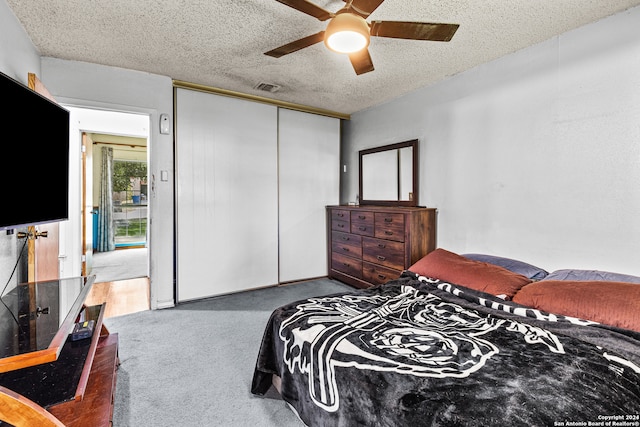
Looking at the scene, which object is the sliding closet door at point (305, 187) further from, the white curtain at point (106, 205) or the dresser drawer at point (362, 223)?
the white curtain at point (106, 205)

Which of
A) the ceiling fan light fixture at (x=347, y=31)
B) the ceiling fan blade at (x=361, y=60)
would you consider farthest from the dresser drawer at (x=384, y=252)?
the ceiling fan light fixture at (x=347, y=31)

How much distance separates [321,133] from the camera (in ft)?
15.0

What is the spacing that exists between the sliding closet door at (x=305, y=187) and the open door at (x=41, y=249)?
2.42m

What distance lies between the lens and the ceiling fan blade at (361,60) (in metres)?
2.17

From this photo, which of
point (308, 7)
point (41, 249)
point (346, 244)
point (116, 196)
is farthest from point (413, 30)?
point (116, 196)

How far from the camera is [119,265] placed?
547 centimetres

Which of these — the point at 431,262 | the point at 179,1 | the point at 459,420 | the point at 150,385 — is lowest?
the point at 150,385

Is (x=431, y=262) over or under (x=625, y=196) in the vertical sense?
under

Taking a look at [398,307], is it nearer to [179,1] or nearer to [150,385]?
[150,385]

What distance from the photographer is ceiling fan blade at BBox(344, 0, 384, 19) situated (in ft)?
5.30

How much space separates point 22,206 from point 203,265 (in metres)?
2.27

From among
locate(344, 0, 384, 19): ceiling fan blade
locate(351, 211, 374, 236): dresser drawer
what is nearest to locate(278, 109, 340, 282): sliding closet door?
locate(351, 211, 374, 236): dresser drawer

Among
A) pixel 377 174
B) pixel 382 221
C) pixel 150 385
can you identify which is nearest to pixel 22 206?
pixel 150 385

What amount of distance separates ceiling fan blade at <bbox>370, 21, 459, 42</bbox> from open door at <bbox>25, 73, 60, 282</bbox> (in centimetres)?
233
